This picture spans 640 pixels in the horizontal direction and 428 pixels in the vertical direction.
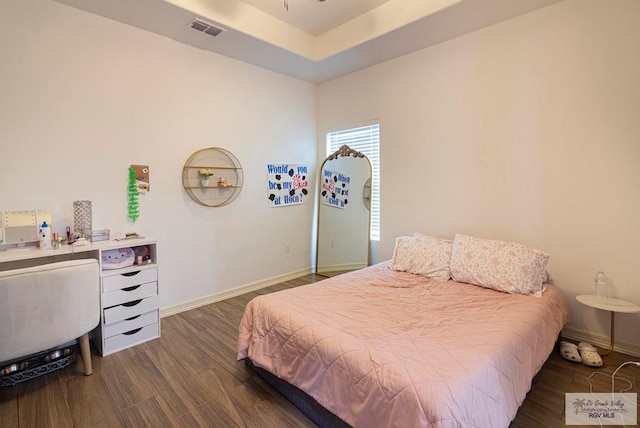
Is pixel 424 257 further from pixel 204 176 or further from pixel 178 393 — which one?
pixel 204 176

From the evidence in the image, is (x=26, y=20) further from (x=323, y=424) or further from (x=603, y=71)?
(x=603, y=71)

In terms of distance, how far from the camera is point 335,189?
434 cm

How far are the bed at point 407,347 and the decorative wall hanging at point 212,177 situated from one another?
165cm

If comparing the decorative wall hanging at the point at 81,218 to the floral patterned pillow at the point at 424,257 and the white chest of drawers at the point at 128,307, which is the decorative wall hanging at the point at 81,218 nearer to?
the white chest of drawers at the point at 128,307

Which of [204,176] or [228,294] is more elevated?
[204,176]

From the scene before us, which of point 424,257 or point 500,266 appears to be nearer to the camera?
point 500,266

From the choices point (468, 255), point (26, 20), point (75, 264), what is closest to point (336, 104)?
point (468, 255)

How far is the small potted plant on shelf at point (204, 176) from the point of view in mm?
3332

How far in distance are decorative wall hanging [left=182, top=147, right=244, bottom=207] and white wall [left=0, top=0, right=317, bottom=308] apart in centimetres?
8

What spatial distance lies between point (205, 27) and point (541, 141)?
314 cm

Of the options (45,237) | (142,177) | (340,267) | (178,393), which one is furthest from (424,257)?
(45,237)

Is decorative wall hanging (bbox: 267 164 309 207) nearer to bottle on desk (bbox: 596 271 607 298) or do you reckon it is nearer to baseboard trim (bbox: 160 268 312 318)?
baseboard trim (bbox: 160 268 312 318)

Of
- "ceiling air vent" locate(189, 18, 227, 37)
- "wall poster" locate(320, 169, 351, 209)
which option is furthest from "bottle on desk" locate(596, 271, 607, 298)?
"ceiling air vent" locate(189, 18, 227, 37)

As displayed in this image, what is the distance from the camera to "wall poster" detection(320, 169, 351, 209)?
4234mm
